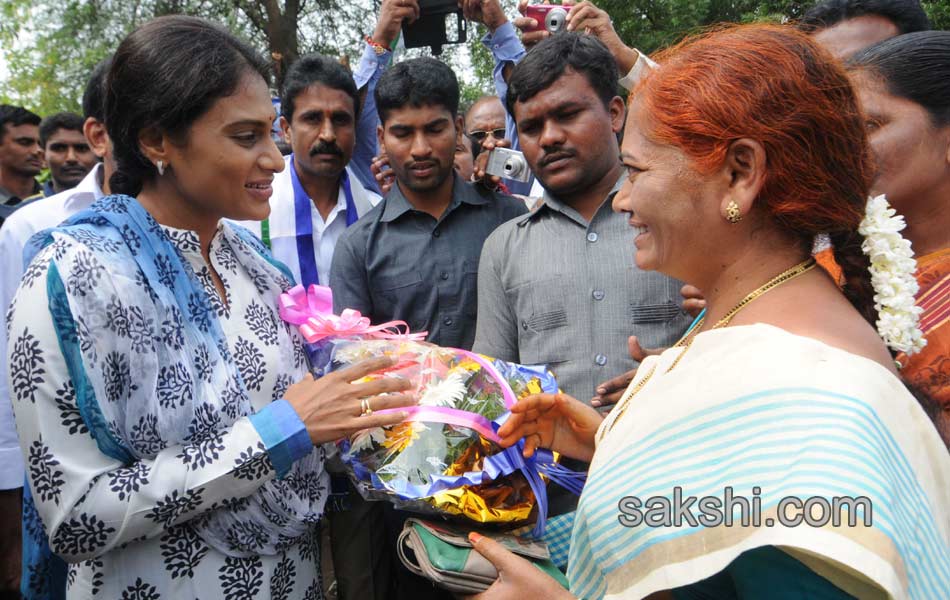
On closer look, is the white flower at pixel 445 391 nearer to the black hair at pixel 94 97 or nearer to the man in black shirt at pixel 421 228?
the man in black shirt at pixel 421 228

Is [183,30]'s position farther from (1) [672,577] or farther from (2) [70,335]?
(1) [672,577]

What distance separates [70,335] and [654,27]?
45.5ft

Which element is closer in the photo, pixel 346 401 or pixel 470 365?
pixel 346 401

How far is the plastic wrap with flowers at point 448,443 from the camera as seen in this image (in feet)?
6.15

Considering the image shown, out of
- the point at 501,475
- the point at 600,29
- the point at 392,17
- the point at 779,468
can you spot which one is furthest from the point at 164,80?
the point at 392,17

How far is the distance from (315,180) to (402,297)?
105 cm

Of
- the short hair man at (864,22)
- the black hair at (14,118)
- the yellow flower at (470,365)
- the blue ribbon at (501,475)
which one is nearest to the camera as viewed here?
the blue ribbon at (501,475)

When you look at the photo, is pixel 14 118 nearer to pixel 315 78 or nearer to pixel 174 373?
pixel 315 78

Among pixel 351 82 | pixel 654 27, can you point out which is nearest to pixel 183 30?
pixel 351 82

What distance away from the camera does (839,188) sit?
1.49 meters

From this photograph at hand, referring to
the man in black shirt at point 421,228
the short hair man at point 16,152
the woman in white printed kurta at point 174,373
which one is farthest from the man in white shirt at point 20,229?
the short hair man at point 16,152

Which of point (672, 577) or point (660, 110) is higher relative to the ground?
point (660, 110)

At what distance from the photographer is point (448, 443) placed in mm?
1933

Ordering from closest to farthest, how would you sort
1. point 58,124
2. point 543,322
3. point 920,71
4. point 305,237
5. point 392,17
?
point 920,71
point 543,322
point 305,237
point 392,17
point 58,124
